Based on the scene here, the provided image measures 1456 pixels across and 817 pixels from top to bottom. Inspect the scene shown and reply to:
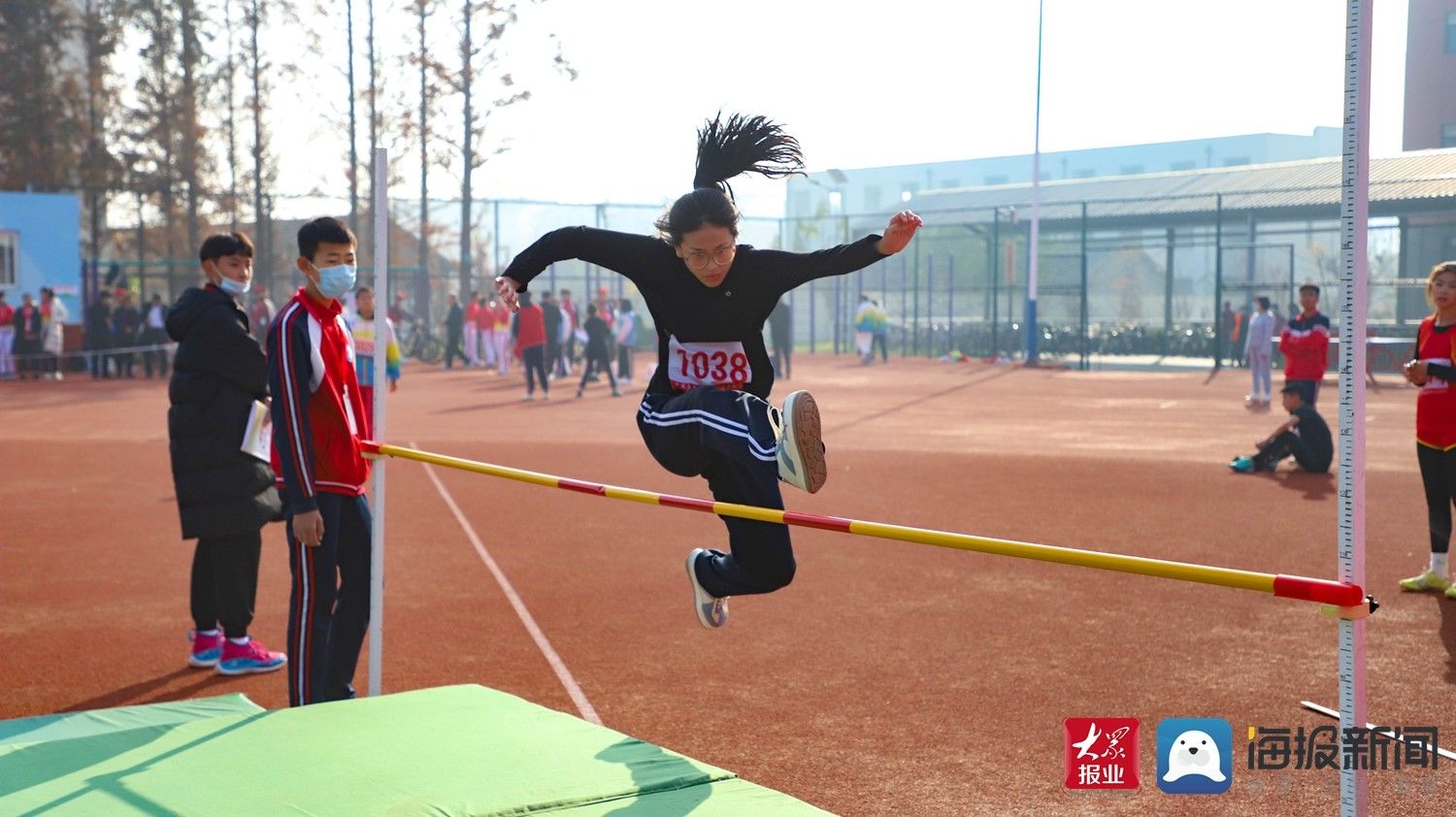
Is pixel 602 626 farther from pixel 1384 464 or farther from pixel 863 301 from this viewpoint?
pixel 863 301

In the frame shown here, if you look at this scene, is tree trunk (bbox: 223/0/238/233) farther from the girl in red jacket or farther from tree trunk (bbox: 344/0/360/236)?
the girl in red jacket

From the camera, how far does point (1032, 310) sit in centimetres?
3253

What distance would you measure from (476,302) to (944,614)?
87.4 feet

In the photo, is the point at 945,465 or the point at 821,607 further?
the point at 945,465

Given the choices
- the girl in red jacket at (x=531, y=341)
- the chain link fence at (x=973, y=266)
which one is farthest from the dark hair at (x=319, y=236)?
the chain link fence at (x=973, y=266)

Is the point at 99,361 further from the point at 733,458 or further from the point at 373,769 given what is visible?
the point at 733,458

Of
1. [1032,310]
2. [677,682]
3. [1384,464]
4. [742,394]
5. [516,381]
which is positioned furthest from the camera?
[1032,310]

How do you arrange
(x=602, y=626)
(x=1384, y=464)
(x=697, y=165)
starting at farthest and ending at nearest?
(x=1384, y=464), (x=602, y=626), (x=697, y=165)

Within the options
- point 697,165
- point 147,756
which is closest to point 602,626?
point 147,756

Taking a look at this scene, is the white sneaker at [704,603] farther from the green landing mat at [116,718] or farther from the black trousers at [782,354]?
the black trousers at [782,354]

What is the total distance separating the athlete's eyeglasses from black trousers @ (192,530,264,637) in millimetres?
3260

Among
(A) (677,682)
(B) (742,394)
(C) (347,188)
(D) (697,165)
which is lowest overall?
(A) (677,682)

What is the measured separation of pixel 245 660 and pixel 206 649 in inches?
10.1

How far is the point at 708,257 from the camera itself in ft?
13.6
